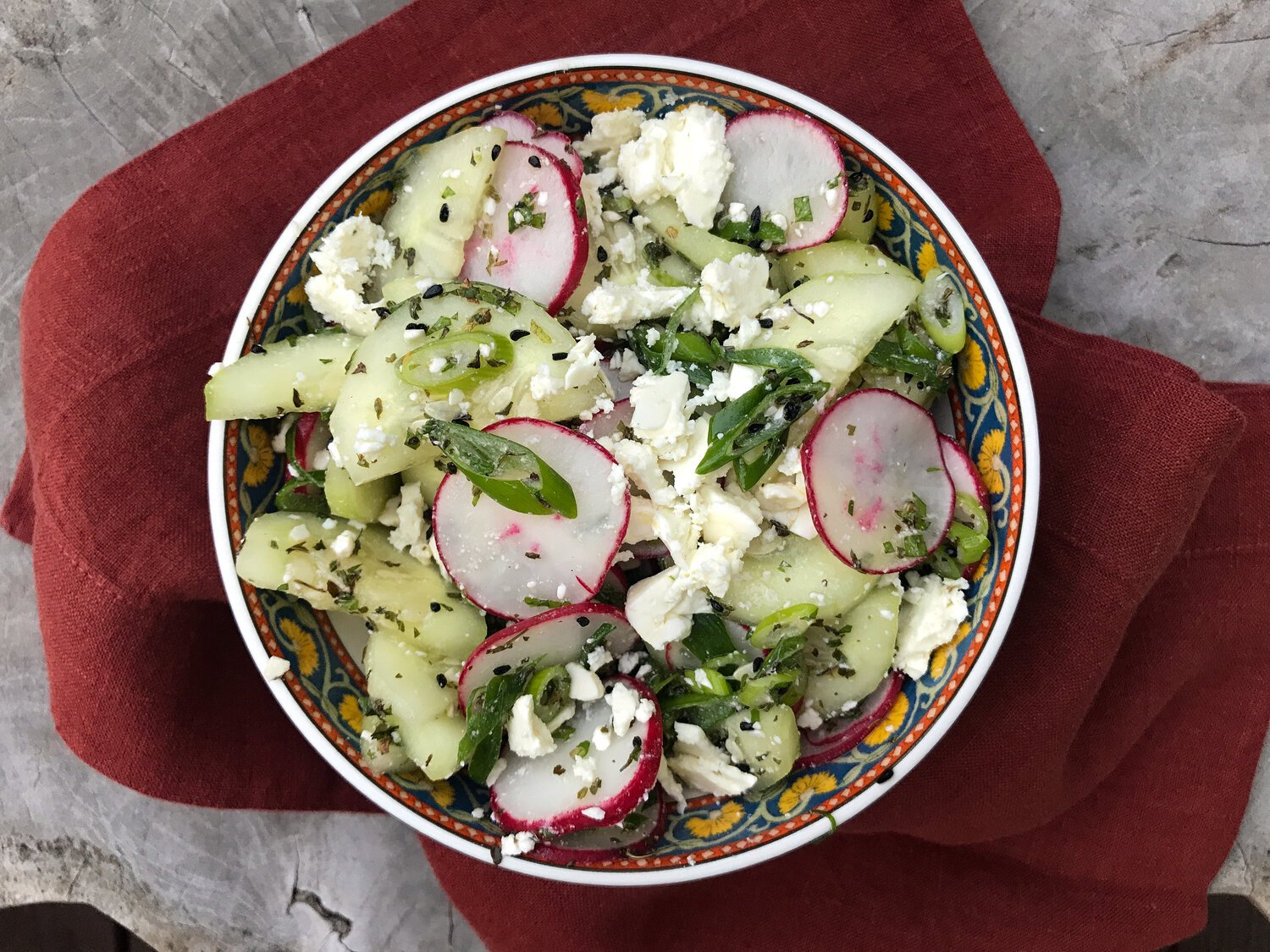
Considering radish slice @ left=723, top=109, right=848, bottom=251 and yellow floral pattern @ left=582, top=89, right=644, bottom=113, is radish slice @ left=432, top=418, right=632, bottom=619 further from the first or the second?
yellow floral pattern @ left=582, top=89, right=644, bottom=113

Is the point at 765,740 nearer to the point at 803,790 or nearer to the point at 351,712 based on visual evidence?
the point at 803,790

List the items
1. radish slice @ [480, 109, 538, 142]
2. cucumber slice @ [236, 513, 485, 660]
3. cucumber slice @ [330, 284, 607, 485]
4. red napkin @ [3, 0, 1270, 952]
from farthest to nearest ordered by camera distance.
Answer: red napkin @ [3, 0, 1270, 952] → radish slice @ [480, 109, 538, 142] → cucumber slice @ [236, 513, 485, 660] → cucumber slice @ [330, 284, 607, 485]

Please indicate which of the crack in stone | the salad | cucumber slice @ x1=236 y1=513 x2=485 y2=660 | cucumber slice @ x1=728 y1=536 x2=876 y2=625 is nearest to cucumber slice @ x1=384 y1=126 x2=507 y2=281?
the salad

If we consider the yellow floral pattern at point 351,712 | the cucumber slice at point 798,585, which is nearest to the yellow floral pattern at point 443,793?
the yellow floral pattern at point 351,712

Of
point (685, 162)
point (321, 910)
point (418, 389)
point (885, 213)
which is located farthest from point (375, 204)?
point (321, 910)

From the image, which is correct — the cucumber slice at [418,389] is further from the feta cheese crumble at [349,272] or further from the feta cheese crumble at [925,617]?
the feta cheese crumble at [925,617]

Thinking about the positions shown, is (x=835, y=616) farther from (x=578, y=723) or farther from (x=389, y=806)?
(x=389, y=806)
